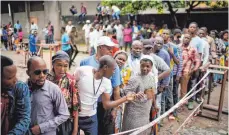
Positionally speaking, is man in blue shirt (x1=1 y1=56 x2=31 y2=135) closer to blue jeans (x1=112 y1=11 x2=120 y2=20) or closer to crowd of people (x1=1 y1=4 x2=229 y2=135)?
crowd of people (x1=1 y1=4 x2=229 y2=135)

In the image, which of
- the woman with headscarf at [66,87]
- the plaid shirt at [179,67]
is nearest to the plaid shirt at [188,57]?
the plaid shirt at [179,67]

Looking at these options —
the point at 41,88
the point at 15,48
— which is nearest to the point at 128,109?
the point at 41,88

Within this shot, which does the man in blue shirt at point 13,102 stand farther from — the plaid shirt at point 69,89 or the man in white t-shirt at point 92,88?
the man in white t-shirt at point 92,88

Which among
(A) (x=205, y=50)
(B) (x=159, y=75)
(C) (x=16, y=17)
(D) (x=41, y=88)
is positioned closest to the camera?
(D) (x=41, y=88)

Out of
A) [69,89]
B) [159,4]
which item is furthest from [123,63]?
[159,4]

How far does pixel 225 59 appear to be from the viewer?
27.1ft

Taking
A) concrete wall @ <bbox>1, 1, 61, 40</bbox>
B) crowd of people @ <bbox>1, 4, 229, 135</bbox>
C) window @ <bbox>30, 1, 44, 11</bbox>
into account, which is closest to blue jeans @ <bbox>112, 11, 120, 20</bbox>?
concrete wall @ <bbox>1, 1, 61, 40</bbox>

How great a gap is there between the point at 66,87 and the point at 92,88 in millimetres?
303

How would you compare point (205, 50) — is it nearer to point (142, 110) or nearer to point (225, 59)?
point (225, 59)

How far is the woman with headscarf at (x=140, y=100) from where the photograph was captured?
133 inches

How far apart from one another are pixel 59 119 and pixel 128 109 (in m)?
→ 1.22

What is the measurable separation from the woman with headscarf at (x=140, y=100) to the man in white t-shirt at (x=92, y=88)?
54cm

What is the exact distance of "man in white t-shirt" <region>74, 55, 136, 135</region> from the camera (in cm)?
279

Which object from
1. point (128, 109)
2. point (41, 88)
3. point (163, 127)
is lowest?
point (163, 127)
